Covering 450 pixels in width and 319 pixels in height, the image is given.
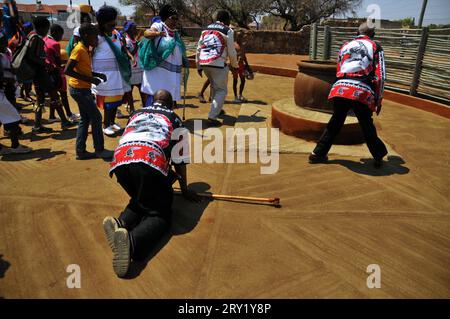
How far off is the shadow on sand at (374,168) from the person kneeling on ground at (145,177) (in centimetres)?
241

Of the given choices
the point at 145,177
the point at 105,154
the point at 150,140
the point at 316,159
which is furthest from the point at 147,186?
the point at 316,159

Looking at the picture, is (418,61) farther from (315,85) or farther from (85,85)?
(85,85)

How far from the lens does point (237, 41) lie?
25.0 ft

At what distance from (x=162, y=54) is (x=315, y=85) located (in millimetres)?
2387

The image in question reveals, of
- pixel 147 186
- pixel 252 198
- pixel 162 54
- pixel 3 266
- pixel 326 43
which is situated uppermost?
pixel 326 43

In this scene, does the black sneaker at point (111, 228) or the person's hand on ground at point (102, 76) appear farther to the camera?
the person's hand on ground at point (102, 76)

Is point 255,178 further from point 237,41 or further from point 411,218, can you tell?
point 237,41

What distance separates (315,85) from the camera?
213 inches

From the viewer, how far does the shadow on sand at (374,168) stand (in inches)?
167

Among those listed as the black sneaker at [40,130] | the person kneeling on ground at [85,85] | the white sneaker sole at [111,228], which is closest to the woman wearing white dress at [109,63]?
the person kneeling on ground at [85,85]

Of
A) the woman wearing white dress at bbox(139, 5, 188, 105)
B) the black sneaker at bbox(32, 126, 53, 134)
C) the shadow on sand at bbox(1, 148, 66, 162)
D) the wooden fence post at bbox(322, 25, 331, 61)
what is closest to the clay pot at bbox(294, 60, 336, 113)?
the woman wearing white dress at bbox(139, 5, 188, 105)

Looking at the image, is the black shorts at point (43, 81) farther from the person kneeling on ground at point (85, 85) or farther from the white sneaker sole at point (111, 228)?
the white sneaker sole at point (111, 228)

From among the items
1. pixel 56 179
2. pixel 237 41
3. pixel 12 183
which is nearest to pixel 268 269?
pixel 56 179

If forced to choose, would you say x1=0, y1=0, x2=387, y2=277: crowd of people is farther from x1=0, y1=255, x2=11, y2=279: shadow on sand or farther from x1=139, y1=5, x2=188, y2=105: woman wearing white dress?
x1=0, y1=255, x2=11, y2=279: shadow on sand
